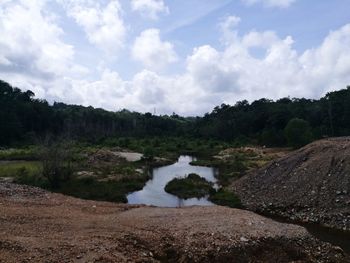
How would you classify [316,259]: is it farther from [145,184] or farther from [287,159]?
[145,184]

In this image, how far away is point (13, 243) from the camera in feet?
55.7

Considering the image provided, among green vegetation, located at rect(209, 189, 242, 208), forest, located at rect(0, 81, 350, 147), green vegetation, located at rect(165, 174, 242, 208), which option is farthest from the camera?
forest, located at rect(0, 81, 350, 147)

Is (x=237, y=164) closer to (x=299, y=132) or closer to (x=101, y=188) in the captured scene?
(x=299, y=132)

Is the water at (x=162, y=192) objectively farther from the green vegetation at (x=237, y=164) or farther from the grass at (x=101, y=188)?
the green vegetation at (x=237, y=164)

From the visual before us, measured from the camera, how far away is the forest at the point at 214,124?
9100 cm

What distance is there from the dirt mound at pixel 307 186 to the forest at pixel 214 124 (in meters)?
34.8

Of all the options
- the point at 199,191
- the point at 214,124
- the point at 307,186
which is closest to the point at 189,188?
the point at 199,191

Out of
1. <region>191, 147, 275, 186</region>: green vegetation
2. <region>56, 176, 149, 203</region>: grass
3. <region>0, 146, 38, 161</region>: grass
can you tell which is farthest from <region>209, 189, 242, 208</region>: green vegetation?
<region>0, 146, 38, 161</region>: grass

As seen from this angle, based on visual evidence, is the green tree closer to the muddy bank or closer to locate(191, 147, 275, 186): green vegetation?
locate(191, 147, 275, 186): green vegetation

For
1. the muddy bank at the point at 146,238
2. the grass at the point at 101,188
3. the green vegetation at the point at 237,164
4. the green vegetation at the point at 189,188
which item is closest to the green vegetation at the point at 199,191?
the green vegetation at the point at 189,188

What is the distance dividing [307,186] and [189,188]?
1230 cm

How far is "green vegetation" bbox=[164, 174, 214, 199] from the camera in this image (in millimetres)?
40194

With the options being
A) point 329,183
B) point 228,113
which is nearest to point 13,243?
point 329,183

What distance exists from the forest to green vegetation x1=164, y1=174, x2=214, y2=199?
30.4 m
